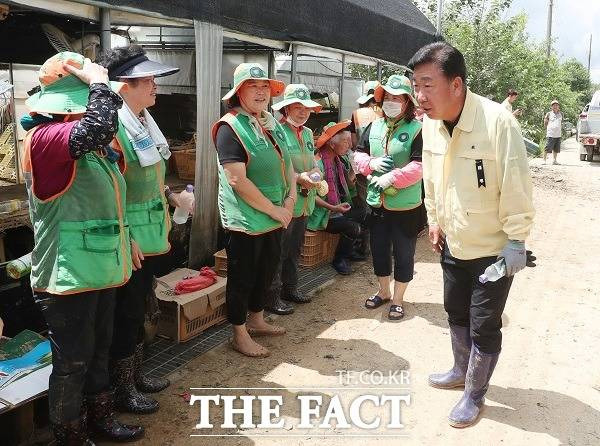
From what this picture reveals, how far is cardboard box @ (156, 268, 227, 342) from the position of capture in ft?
12.8

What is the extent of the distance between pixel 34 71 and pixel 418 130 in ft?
22.0

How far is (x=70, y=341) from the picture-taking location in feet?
7.75

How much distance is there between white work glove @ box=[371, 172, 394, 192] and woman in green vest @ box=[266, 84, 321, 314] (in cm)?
50

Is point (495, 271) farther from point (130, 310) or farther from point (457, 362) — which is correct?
point (130, 310)

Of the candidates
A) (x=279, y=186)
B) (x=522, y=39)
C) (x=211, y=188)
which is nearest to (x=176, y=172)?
(x=211, y=188)

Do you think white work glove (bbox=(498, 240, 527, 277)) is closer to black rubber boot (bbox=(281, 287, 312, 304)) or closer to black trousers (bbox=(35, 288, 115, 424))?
black trousers (bbox=(35, 288, 115, 424))

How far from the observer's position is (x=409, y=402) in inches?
132

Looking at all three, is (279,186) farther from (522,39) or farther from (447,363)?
(522,39)

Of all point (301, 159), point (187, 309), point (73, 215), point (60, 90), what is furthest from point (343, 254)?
point (60, 90)

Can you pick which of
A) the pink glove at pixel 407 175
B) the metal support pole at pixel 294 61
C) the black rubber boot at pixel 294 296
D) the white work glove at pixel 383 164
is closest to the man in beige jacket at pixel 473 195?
the pink glove at pixel 407 175

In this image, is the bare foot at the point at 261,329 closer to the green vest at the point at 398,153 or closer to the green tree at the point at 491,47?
the green vest at the point at 398,153

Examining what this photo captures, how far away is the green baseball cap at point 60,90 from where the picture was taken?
7.32 feet

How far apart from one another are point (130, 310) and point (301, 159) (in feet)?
7.32

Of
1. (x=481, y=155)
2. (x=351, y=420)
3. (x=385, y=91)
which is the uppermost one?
(x=385, y=91)
